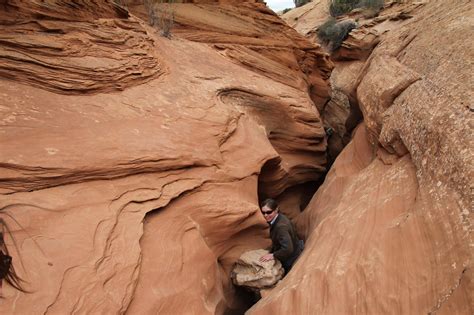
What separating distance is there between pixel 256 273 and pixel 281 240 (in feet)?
1.68

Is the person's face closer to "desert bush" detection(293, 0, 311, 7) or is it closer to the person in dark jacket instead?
the person in dark jacket

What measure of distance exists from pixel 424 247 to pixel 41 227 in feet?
10.4

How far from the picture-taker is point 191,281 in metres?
3.80

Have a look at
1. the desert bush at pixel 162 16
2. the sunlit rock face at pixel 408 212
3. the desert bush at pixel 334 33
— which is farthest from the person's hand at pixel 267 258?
the desert bush at pixel 334 33

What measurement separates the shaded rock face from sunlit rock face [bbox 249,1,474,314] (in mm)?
353

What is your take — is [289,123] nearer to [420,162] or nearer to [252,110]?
[252,110]

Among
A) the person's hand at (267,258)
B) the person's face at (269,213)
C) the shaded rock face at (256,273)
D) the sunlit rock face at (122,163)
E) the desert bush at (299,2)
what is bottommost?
the shaded rock face at (256,273)

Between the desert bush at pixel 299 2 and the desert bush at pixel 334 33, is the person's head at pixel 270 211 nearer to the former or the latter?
the desert bush at pixel 334 33

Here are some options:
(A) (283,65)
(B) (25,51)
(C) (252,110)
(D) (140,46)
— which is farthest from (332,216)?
(A) (283,65)

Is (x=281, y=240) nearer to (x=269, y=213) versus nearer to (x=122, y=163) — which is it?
(x=269, y=213)

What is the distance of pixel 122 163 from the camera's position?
3.77 metres

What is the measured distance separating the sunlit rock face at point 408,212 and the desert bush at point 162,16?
Answer: 3.92 metres

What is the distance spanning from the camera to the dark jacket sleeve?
4.48 m

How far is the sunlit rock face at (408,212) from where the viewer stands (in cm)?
285
